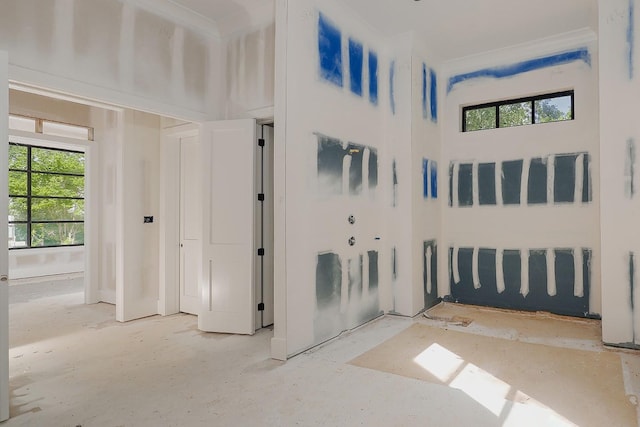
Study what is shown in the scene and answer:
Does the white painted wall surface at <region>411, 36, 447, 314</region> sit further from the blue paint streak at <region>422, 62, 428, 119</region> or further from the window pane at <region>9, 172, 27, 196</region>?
the window pane at <region>9, 172, 27, 196</region>

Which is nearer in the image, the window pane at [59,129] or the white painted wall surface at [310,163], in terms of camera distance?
the white painted wall surface at [310,163]

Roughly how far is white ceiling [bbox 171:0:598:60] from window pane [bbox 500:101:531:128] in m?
0.80

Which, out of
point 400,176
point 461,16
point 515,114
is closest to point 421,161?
point 400,176

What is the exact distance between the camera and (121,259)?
4.57 m

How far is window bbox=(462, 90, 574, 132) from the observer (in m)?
4.73

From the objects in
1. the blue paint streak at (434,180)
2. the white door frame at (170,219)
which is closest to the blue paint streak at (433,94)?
the blue paint streak at (434,180)

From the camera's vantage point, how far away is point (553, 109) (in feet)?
15.7

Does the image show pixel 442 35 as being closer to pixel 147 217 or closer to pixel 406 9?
pixel 406 9

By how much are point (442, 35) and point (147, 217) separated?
4.30 m

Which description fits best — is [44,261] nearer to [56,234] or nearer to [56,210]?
[56,234]

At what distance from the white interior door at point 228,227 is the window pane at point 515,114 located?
11.1 feet

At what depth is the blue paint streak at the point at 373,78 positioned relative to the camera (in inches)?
176

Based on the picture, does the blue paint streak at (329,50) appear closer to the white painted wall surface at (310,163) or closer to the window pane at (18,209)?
the white painted wall surface at (310,163)

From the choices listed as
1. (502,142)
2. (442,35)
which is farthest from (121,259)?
(502,142)
